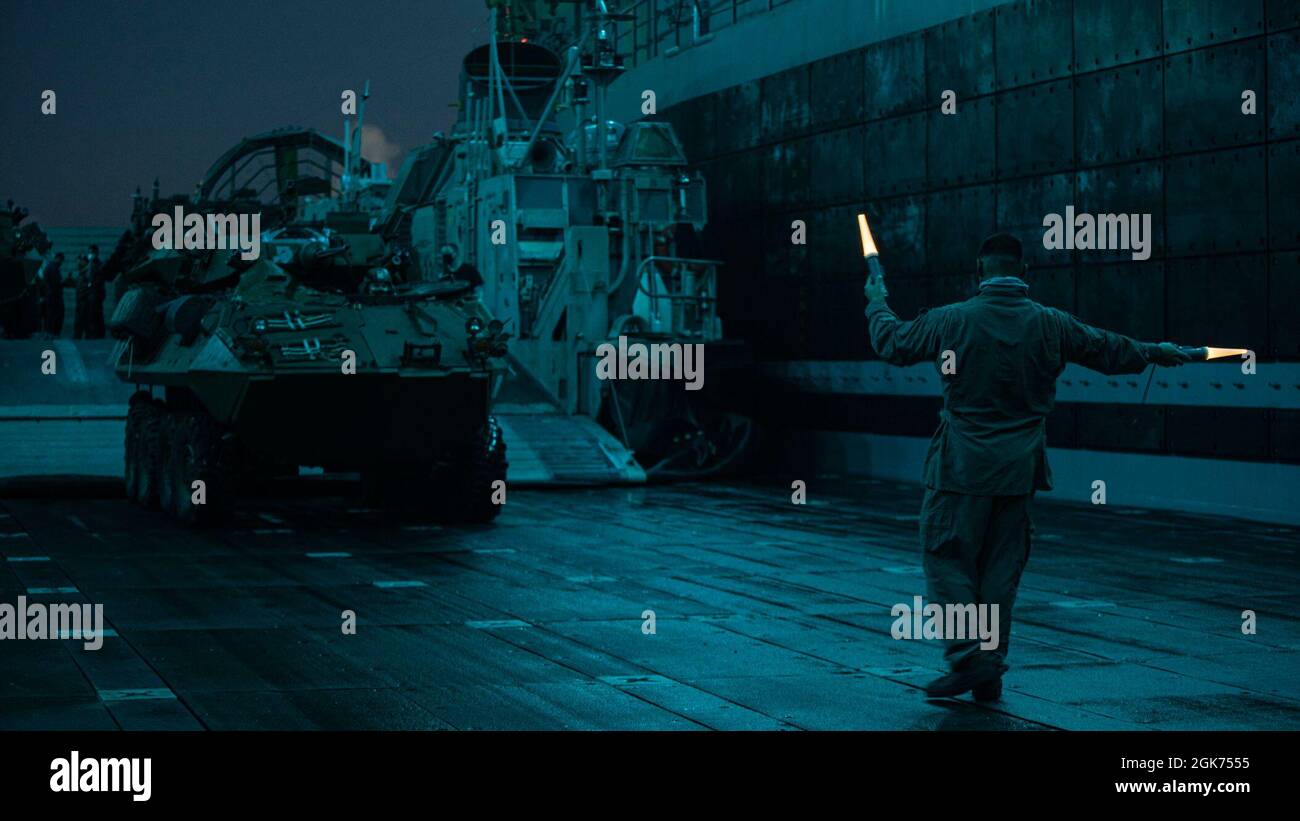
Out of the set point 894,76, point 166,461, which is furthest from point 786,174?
point 166,461

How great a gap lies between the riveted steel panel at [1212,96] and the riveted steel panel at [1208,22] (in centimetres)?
9

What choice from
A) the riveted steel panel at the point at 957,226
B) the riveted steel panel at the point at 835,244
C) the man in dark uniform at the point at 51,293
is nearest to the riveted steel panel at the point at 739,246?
the riveted steel panel at the point at 835,244

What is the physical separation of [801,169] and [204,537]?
11.5 metres

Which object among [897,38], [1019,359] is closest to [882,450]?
[897,38]

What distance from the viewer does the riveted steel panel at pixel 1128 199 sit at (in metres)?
17.2

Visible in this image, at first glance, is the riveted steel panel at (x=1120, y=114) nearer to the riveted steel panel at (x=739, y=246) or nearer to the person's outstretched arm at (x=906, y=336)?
the riveted steel panel at (x=739, y=246)

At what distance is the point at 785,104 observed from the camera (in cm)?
2438

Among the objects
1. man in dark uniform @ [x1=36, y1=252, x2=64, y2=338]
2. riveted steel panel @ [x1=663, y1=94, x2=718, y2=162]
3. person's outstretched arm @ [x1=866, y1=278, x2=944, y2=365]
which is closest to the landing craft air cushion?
person's outstretched arm @ [x1=866, y1=278, x2=944, y2=365]

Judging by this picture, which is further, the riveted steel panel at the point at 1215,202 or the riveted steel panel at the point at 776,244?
the riveted steel panel at the point at 776,244

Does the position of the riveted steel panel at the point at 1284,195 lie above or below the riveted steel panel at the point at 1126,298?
above

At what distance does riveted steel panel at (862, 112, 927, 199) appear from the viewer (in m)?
21.3

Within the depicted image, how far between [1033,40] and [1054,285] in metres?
2.64

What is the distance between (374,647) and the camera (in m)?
9.30
